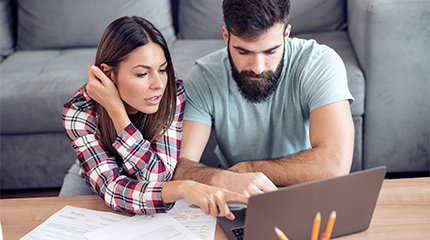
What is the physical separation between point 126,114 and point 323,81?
1.96ft

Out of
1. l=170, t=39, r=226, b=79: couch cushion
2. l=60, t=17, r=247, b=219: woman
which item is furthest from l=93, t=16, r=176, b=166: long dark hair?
l=170, t=39, r=226, b=79: couch cushion

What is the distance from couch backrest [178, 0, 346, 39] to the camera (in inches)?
85.9

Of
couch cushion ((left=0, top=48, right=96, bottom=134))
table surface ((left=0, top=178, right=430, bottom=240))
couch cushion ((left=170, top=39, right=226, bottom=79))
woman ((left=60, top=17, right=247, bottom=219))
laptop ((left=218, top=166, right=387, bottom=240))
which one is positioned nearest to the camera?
laptop ((left=218, top=166, right=387, bottom=240))

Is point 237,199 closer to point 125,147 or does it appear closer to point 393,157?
point 125,147

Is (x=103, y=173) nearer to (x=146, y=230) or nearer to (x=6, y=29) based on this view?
(x=146, y=230)

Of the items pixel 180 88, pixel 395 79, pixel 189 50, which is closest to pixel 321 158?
pixel 180 88

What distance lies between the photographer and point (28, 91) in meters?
1.90

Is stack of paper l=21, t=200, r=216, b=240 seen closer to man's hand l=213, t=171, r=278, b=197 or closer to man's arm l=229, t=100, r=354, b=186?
man's hand l=213, t=171, r=278, b=197

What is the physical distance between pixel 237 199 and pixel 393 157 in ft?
4.20

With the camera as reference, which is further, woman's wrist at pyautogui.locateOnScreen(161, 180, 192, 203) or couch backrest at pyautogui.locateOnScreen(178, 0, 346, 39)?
couch backrest at pyautogui.locateOnScreen(178, 0, 346, 39)

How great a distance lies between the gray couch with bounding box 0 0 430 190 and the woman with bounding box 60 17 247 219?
0.61 meters

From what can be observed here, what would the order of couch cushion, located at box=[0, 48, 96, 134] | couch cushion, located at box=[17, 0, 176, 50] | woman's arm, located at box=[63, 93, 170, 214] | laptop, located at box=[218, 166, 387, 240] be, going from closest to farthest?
laptop, located at box=[218, 166, 387, 240], woman's arm, located at box=[63, 93, 170, 214], couch cushion, located at box=[0, 48, 96, 134], couch cushion, located at box=[17, 0, 176, 50]

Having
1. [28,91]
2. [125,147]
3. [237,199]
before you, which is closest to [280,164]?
[237,199]

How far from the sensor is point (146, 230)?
887 mm
